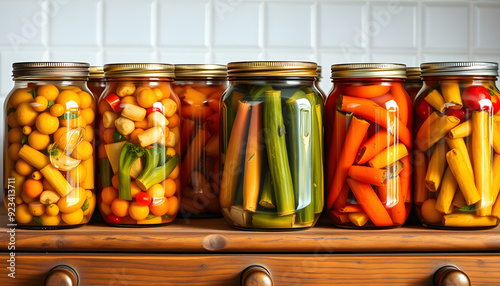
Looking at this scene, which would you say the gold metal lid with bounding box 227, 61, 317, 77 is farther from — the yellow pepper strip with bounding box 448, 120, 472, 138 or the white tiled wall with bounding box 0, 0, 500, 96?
the white tiled wall with bounding box 0, 0, 500, 96

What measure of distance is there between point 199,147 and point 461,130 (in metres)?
0.44

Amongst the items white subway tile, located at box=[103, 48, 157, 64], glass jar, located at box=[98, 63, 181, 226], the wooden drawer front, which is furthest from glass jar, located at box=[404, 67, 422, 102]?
white subway tile, located at box=[103, 48, 157, 64]

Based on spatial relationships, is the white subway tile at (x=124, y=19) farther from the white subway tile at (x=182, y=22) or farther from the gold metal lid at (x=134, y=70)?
the gold metal lid at (x=134, y=70)

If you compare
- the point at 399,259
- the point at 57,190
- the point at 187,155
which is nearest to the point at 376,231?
the point at 399,259

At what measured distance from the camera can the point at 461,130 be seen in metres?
0.83

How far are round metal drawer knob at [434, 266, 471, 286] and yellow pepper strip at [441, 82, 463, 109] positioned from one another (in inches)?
9.8

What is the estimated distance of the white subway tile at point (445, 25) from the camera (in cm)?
Result: 122

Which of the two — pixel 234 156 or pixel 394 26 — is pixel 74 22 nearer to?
pixel 234 156

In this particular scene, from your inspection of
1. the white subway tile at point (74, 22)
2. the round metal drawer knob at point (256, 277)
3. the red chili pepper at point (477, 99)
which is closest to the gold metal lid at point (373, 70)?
the red chili pepper at point (477, 99)

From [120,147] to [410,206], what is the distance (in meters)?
0.48

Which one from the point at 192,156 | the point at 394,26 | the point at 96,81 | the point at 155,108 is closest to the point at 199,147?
the point at 192,156

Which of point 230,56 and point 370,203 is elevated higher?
point 230,56

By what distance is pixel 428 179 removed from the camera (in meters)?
0.85

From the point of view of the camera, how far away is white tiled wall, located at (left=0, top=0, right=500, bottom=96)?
118 cm
